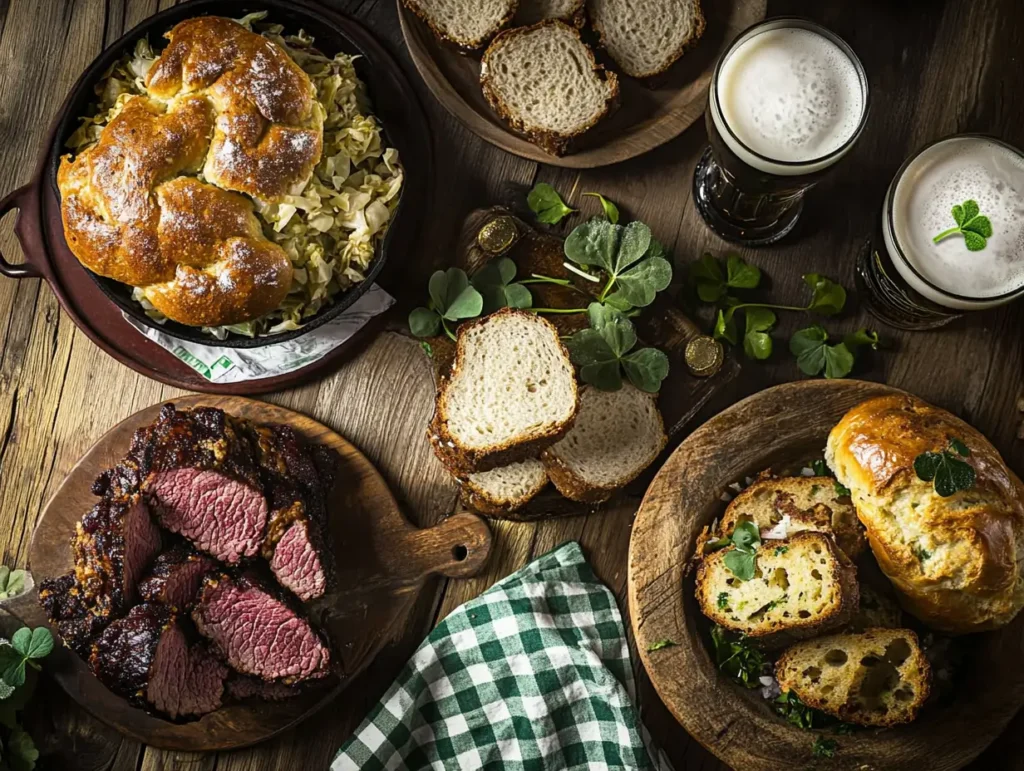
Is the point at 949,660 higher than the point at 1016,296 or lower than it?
lower

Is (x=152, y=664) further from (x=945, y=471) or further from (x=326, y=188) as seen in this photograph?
(x=945, y=471)

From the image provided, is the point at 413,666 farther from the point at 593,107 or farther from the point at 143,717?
the point at 593,107

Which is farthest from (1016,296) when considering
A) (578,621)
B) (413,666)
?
(413,666)

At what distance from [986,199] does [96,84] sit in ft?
8.21

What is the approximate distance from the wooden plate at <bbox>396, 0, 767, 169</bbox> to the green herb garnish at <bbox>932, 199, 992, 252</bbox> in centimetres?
81

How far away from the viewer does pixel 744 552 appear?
2680 millimetres

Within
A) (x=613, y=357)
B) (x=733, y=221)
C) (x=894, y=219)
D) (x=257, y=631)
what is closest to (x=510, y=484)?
(x=613, y=357)

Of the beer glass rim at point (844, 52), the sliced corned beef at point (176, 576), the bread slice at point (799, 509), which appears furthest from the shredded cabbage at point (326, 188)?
the bread slice at point (799, 509)

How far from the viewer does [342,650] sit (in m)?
2.91

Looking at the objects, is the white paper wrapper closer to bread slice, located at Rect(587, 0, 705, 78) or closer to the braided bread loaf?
the braided bread loaf

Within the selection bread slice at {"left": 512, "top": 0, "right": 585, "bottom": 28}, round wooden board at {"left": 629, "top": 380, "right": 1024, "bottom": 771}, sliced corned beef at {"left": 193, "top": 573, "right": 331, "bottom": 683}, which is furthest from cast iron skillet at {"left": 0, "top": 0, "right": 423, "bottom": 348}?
round wooden board at {"left": 629, "top": 380, "right": 1024, "bottom": 771}

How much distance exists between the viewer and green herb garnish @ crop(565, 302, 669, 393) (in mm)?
2801

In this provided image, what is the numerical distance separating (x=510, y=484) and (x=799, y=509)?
32.9 inches

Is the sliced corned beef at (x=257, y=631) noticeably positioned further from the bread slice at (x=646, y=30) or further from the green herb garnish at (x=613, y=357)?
the bread slice at (x=646, y=30)
